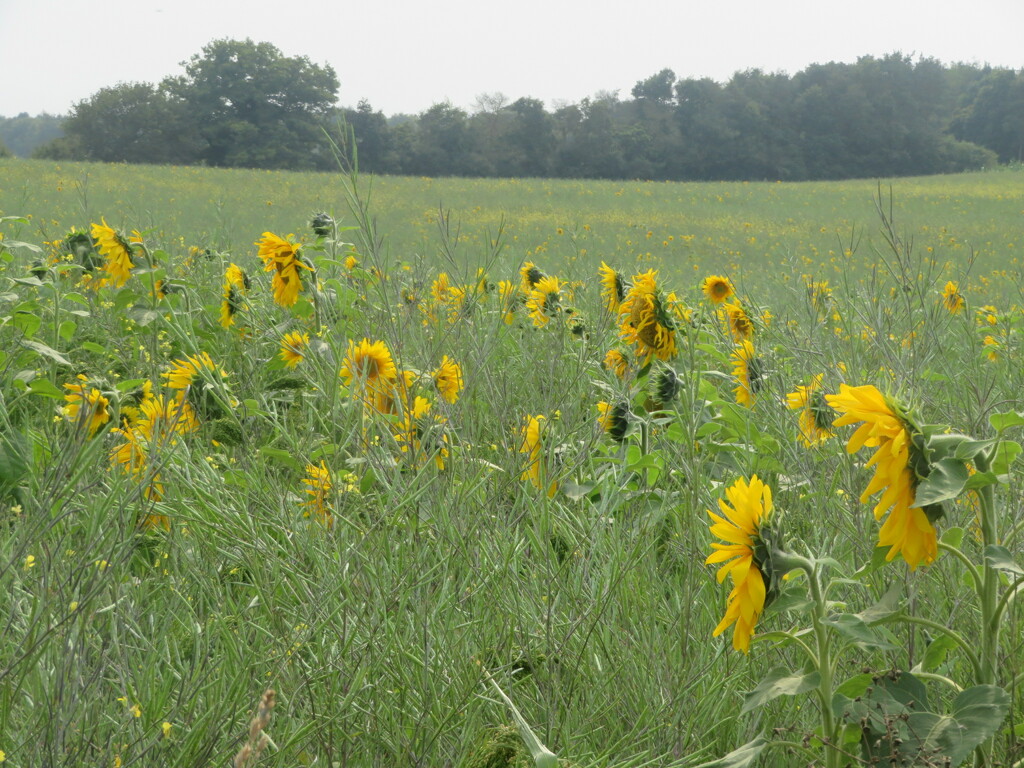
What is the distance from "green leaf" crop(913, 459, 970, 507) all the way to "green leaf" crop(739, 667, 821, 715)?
222 mm

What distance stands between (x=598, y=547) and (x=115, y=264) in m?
2.24

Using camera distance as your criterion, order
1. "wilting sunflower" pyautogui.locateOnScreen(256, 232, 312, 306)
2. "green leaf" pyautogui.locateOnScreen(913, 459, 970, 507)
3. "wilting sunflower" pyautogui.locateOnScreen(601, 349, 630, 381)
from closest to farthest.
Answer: "green leaf" pyautogui.locateOnScreen(913, 459, 970, 507)
"wilting sunflower" pyautogui.locateOnScreen(601, 349, 630, 381)
"wilting sunflower" pyautogui.locateOnScreen(256, 232, 312, 306)

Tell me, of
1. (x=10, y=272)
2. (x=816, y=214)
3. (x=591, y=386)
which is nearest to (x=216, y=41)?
(x=816, y=214)

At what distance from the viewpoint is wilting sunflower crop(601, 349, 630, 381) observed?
2157 millimetres

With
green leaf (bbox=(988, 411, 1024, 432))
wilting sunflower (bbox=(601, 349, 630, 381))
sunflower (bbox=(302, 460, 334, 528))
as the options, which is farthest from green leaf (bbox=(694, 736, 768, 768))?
wilting sunflower (bbox=(601, 349, 630, 381))

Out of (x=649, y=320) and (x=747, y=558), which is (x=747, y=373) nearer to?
(x=649, y=320)

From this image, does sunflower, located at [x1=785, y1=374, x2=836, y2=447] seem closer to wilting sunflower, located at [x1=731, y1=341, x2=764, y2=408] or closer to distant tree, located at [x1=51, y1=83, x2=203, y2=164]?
wilting sunflower, located at [x1=731, y1=341, x2=764, y2=408]

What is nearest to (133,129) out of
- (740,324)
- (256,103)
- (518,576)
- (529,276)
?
(256,103)

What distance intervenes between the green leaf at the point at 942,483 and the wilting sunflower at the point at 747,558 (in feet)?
0.47

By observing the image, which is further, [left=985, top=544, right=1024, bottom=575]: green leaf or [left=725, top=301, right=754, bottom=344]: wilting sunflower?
[left=725, top=301, right=754, bottom=344]: wilting sunflower

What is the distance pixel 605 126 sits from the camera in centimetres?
3994

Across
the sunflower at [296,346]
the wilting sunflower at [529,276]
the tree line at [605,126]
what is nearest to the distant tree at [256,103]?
the tree line at [605,126]

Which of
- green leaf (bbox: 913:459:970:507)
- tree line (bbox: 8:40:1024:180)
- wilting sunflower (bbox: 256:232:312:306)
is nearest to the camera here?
green leaf (bbox: 913:459:970:507)

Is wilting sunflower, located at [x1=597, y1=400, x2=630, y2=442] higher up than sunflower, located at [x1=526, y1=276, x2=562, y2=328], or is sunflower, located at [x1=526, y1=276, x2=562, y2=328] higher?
sunflower, located at [x1=526, y1=276, x2=562, y2=328]
